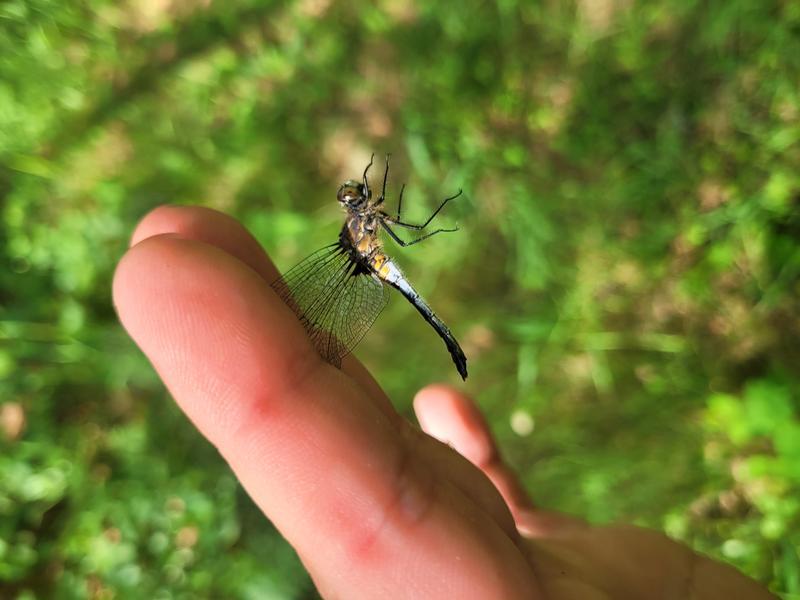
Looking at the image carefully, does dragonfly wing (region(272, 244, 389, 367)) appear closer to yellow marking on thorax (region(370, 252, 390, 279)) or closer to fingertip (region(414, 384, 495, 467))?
yellow marking on thorax (region(370, 252, 390, 279))

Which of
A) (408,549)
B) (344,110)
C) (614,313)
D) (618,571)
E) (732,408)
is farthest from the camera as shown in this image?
(344,110)

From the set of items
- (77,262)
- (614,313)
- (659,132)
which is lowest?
(77,262)

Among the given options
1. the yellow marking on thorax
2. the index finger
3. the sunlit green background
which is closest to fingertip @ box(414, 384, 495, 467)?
the yellow marking on thorax

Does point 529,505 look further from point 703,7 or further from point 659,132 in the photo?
point 703,7

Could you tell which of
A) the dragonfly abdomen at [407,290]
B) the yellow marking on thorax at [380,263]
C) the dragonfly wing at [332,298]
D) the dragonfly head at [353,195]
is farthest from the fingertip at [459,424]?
the dragonfly head at [353,195]

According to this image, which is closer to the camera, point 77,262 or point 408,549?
point 408,549

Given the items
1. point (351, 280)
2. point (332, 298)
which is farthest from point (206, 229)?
point (351, 280)

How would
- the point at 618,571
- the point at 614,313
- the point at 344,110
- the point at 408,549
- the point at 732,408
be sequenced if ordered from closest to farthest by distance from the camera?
the point at 408,549, the point at 618,571, the point at 732,408, the point at 614,313, the point at 344,110

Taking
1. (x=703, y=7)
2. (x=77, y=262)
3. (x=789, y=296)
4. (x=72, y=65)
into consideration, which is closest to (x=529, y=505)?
(x=789, y=296)

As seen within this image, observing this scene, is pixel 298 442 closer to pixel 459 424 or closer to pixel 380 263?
pixel 459 424
